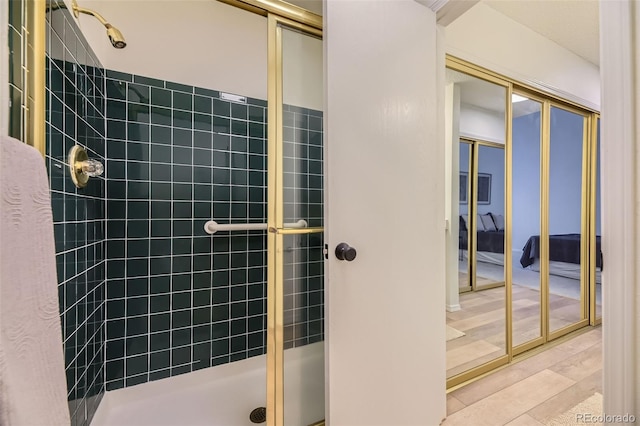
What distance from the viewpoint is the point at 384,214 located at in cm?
116

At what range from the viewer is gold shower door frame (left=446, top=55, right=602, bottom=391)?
6.26ft

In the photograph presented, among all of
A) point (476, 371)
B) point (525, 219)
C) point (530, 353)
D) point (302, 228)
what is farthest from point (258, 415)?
point (525, 219)

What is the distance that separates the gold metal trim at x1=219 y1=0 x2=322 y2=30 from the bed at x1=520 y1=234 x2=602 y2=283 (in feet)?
7.71

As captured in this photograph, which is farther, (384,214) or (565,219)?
(565,219)

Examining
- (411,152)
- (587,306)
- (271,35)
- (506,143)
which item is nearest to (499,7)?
(506,143)

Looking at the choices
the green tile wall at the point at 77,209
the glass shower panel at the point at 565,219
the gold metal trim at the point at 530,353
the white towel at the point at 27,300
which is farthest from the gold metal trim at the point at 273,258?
the glass shower panel at the point at 565,219

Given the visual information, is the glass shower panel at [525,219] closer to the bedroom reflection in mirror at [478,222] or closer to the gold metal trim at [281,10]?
the bedroom reflection in mirror at [478,222]

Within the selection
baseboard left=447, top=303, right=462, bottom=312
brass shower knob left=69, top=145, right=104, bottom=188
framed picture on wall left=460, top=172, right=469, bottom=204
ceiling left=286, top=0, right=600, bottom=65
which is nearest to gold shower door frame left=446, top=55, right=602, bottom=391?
framed picture on wall left=460, top=172, right=469, bottom=204

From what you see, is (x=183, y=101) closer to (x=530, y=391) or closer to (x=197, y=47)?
(x=197, y=47)

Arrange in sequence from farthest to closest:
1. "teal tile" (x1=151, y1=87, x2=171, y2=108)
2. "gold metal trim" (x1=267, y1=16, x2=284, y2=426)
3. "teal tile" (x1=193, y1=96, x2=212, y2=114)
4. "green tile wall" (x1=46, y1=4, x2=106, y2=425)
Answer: "teal tile" (x1=193, y1=96, x2=212, y2=114) → "teal tile" (x1=151, y1=87, x2=171, y2=108) → "gold metal trim" (x1=267, y1=16, x2=284, y2=426) → "green tile wall" (x1=46, y1=4, x2=106, y2=425)

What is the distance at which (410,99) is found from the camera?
1.23 m

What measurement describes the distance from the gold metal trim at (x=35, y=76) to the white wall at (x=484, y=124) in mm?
2199

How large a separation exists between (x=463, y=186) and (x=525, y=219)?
740 mm

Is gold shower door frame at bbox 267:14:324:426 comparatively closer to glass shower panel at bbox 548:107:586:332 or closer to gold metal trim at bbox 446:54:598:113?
gold metal trim at bbox 446:54:598:113
